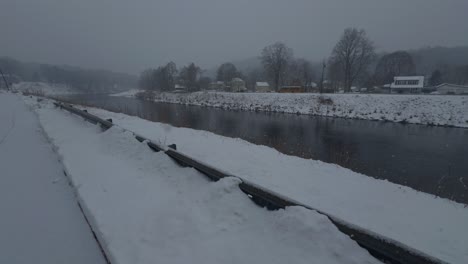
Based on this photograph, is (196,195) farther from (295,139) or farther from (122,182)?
(295,139)

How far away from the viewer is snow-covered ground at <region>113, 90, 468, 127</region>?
26875mm

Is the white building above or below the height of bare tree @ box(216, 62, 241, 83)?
below

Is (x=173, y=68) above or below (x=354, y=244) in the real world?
above

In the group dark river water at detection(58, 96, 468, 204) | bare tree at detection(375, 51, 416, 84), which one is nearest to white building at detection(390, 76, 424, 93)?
bare tree at detection(375, 51, 416, 84)

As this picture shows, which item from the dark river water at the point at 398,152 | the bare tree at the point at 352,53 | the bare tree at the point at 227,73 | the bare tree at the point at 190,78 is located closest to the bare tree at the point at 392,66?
the bare tree at the point at 352,53

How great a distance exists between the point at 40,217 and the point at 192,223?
2383 mm

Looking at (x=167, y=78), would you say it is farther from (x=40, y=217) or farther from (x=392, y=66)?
(x=40, y=217)

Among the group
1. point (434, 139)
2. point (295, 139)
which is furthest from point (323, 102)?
point (295, 139)

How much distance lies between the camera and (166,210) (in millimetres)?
3707

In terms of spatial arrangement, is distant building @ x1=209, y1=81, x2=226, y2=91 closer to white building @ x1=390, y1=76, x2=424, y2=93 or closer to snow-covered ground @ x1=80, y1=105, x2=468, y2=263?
white building @ x1=390, y1=76, x2=424, y2=93

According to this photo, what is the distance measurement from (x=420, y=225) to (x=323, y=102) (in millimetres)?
35415

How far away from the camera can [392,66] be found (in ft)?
253

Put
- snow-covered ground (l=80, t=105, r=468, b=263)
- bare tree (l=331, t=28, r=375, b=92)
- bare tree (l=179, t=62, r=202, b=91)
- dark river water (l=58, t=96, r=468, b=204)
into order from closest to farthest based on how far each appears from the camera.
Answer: snow-covered ground (l=80, t=105, r=468, b=263) → dark river water (l=58, t=96, r=468, b=204) → bare tree (l=331, t=28, r=375, b=92) → bare tree (l=179, t=62, r=202, b=91)

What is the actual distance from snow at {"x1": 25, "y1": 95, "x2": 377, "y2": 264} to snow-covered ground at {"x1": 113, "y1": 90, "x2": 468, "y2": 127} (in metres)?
30.6
